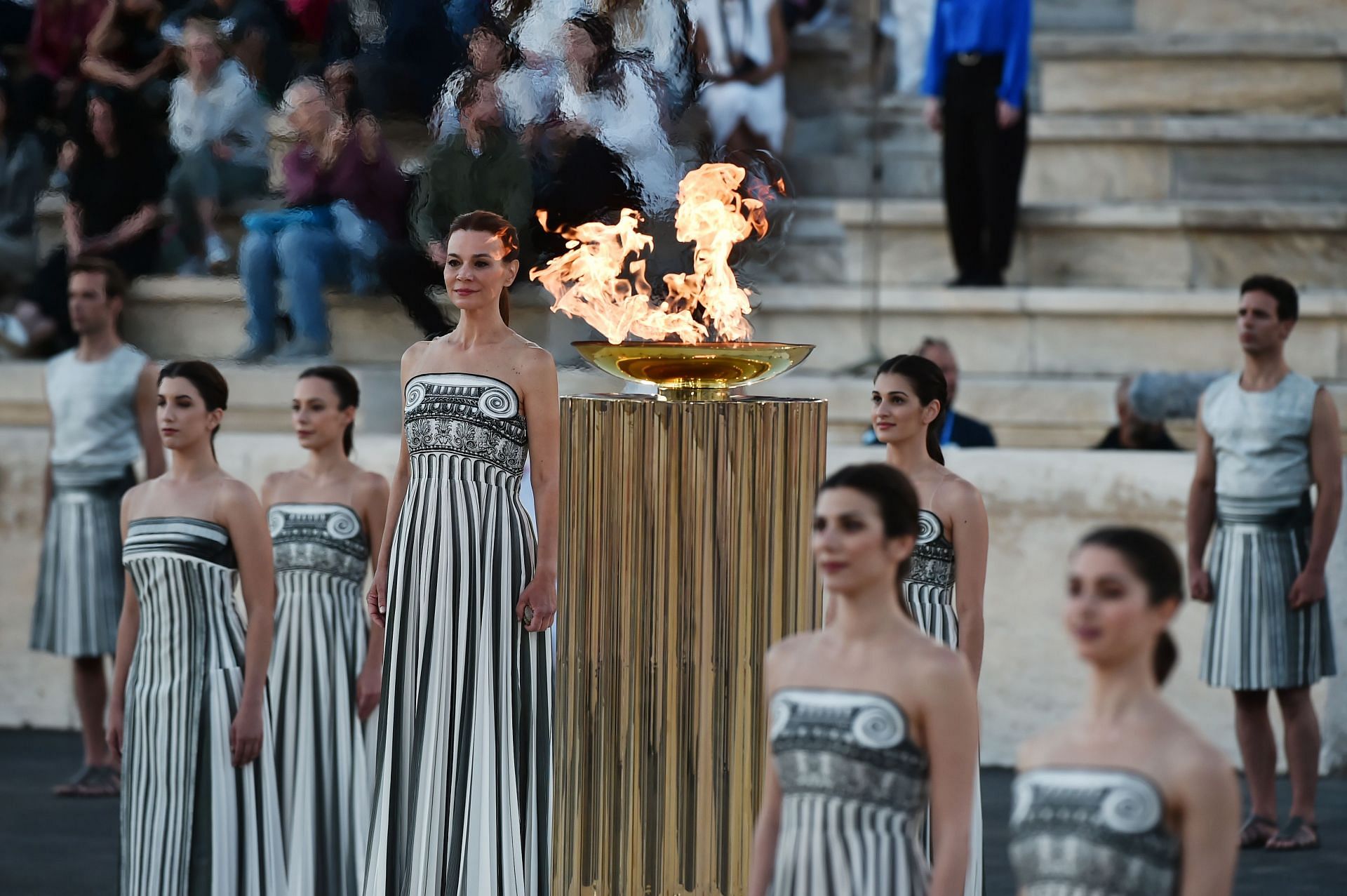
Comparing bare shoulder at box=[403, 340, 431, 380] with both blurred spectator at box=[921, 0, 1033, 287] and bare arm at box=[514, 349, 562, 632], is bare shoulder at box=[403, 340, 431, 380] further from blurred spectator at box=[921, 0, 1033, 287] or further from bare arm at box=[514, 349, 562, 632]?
blurred spectator at box=[921, 0, 1033, 287]

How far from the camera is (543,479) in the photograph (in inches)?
189

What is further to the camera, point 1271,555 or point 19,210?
point 19,210

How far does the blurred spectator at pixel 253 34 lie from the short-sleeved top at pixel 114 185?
0.65 m

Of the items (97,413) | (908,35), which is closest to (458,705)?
(97,413)

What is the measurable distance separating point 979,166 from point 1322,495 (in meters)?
3.57

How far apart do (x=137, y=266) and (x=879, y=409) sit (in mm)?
6166

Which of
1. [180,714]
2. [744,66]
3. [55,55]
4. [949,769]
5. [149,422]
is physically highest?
[55,55]

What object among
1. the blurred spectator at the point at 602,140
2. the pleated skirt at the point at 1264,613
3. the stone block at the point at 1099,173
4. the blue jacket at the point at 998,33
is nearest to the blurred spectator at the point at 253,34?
the blurred spectator at the point at 602,140

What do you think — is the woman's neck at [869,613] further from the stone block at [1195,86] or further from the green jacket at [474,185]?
the stone block at [1195,86]

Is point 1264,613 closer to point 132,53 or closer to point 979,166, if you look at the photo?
point 979,166

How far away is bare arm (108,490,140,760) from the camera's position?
5047 millimetres

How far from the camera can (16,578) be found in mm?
8422

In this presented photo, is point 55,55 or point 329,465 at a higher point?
point 55,55

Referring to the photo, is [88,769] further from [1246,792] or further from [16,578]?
[1246,792]
